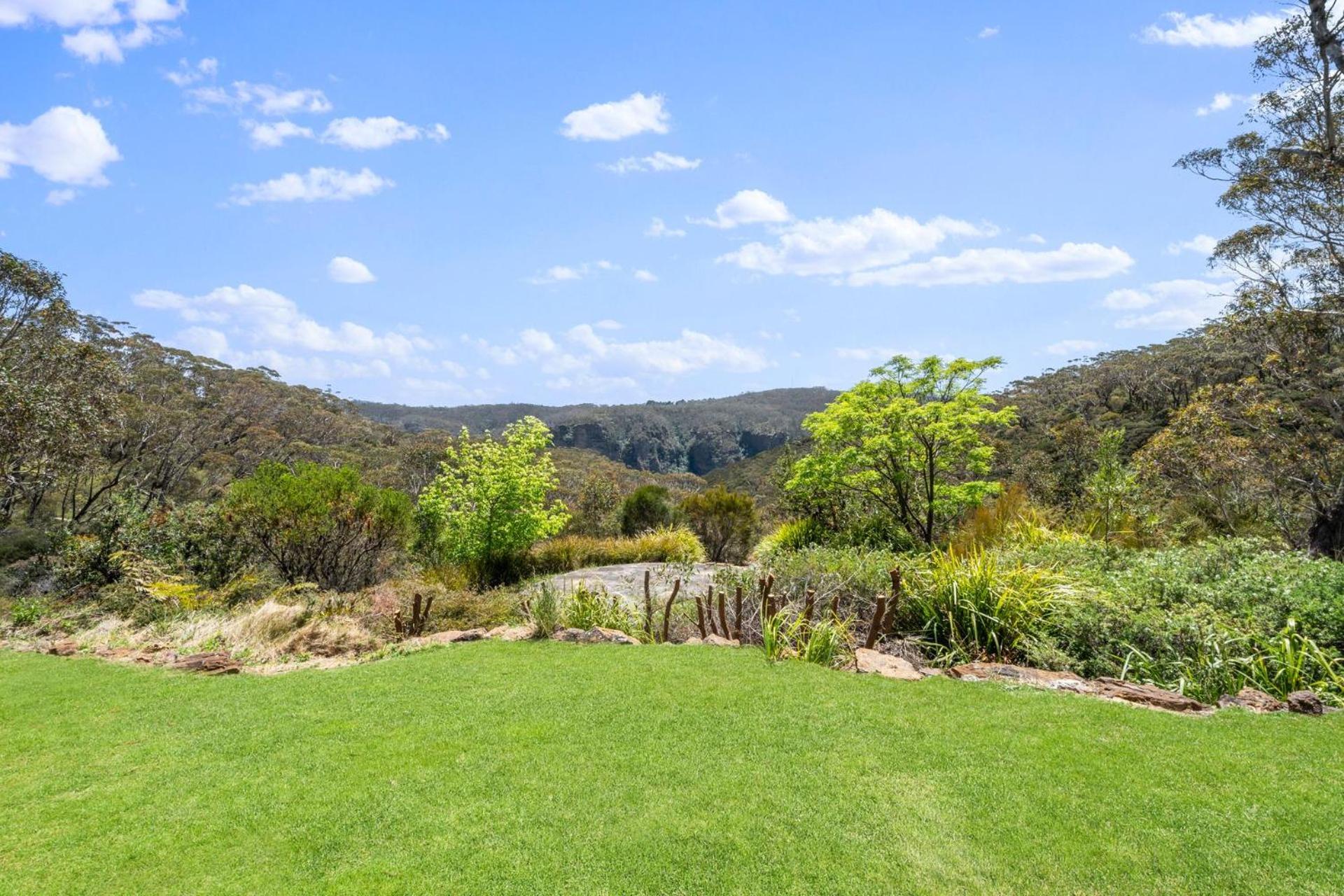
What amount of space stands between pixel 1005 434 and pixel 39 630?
129ft

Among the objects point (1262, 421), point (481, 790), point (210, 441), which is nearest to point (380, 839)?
point (481, 790)

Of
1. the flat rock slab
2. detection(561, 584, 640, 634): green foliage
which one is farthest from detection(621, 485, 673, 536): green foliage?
detection(561, 584, 640, 634): green foliage

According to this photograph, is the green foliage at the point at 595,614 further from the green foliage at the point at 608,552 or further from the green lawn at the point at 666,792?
the green foliage at the point at 608,552

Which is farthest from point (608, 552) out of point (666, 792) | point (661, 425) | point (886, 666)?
point (661, 425)

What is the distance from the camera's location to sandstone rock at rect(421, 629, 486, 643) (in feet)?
26.6

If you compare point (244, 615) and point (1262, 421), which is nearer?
point (244, 615)

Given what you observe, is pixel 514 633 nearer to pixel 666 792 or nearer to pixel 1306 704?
pixel 666 792

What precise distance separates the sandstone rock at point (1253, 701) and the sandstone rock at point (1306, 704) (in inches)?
2.5

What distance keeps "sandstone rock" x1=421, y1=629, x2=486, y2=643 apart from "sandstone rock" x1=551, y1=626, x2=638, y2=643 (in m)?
0.97

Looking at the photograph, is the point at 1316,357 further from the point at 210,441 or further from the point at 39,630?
the point at 210,441

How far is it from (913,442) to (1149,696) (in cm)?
857

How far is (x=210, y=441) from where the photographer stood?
95.0 ft

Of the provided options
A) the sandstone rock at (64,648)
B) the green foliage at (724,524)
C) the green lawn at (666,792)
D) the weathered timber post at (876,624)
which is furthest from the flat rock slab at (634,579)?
the sandstone rock at (64,648)

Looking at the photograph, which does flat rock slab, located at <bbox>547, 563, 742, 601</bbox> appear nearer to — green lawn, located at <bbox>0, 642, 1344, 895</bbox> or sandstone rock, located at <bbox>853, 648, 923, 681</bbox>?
sandstone rock, located at <bbox>853, 648, 923, 681</bbox>
